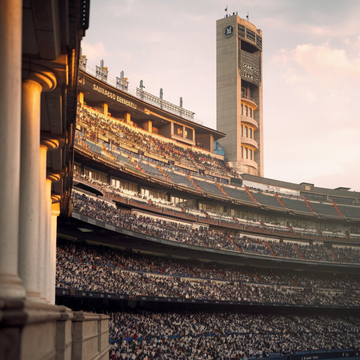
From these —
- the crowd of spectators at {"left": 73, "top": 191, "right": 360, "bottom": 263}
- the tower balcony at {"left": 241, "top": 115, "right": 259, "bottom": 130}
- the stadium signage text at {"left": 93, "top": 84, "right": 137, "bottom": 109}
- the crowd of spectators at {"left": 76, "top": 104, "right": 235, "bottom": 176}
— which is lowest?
the crowd of spectators at {"left": 73, "top": 191, "right": 360, "bottom": 263}

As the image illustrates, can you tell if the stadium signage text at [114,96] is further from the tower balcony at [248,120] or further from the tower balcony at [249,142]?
the tower balcony at [248,120]

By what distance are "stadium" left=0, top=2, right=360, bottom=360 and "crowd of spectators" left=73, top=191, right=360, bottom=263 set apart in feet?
0.96

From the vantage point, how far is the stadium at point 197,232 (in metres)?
46.9

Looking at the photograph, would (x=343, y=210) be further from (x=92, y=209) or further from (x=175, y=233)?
(x=92, y=209)

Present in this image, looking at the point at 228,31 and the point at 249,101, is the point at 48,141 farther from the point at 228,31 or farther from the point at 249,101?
the point at 228,31

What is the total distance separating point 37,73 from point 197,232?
56991 mm

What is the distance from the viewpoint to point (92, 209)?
51.0 m

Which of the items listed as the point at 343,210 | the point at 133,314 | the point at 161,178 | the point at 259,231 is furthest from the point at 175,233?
the point at 343,210

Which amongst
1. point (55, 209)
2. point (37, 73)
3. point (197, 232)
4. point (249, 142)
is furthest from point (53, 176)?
point (249, 142)

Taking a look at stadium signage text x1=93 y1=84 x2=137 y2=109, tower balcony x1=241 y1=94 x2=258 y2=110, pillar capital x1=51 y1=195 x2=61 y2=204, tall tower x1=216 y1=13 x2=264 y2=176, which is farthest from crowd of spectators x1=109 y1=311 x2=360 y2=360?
tower balcony x1=241 y1=94 x2=258 y2=110

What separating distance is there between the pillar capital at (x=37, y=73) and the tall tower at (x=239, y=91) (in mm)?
88191

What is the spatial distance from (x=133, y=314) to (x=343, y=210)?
57036mm

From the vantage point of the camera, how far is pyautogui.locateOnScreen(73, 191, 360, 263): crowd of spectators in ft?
175

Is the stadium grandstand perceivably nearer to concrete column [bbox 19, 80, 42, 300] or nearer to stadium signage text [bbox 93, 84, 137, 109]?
stadium signage text [bbox 93, 84, 137, 109]
